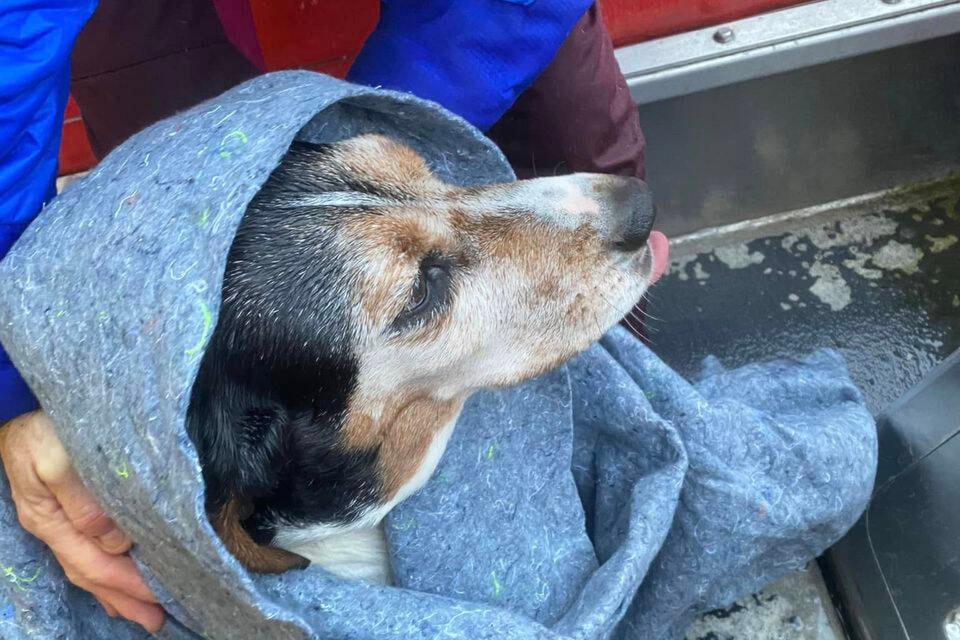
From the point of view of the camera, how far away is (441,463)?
1.82 meters

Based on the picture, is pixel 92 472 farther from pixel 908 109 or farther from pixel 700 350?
pixel 908 109

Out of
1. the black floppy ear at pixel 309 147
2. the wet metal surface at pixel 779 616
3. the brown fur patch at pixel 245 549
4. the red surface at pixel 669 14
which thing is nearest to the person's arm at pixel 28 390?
the brown fur patch at pixel 245 549

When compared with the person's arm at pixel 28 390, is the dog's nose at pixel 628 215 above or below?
below

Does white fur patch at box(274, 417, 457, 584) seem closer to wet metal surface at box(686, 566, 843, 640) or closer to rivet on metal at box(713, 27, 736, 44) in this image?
wet metal surface at box(686, 566, 843, 640)

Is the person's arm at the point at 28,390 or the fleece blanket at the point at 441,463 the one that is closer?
the fleece blanket at the point at 441,463

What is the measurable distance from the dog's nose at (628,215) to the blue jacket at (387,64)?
331 millimetres

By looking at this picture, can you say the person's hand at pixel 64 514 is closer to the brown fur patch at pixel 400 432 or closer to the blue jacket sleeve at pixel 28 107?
the blue jacket sleeve at pixel 28 107

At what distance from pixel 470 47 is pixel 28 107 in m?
0.81

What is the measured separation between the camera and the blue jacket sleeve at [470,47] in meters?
1.73

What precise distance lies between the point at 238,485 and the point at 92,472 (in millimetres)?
267

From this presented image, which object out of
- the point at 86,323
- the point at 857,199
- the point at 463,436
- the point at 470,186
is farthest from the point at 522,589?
the point at 857,199

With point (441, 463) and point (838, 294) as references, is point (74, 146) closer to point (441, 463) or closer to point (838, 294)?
point (441, 463)

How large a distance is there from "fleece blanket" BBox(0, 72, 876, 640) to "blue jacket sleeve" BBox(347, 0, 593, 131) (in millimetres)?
91

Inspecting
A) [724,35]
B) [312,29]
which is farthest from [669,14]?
[312,29]
